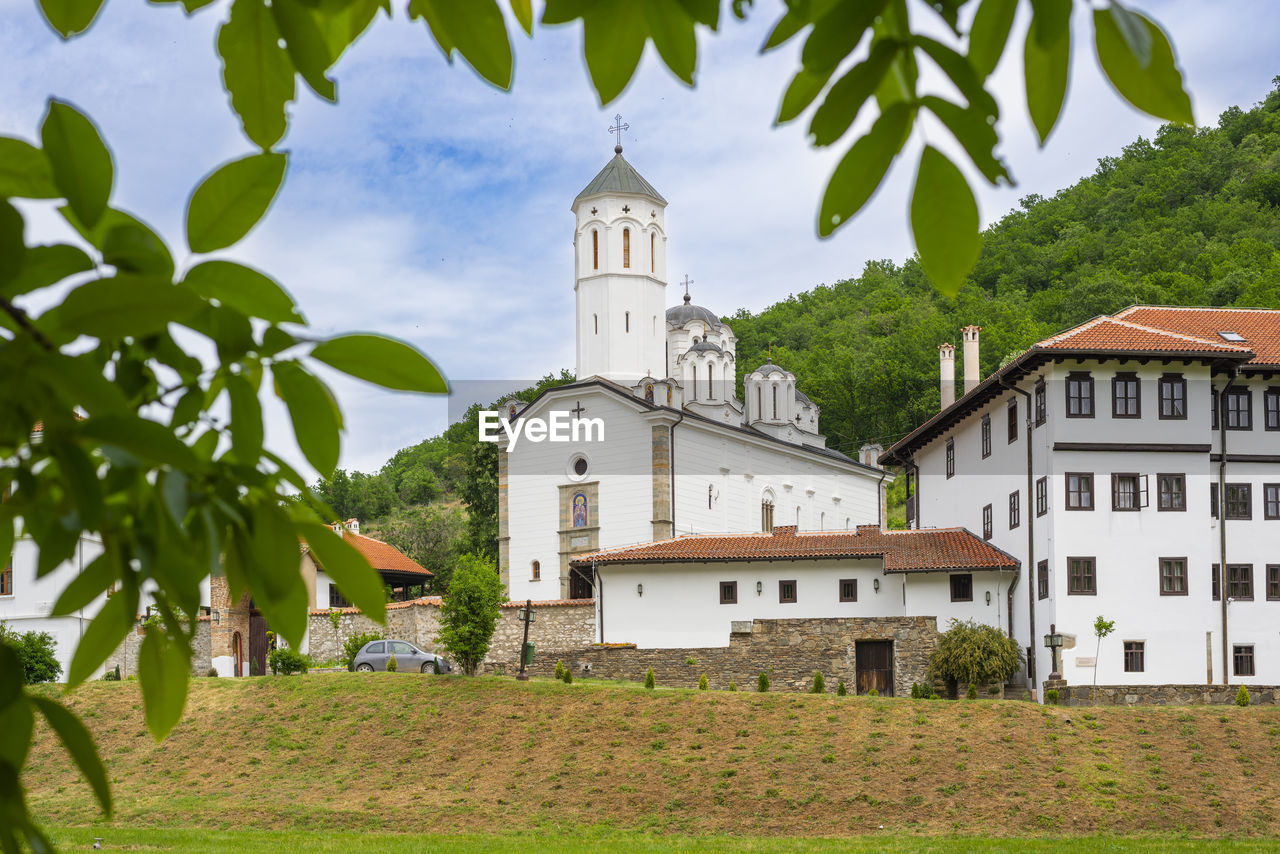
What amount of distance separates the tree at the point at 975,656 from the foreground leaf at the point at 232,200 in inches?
1117

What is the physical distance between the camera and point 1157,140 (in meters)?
76.8

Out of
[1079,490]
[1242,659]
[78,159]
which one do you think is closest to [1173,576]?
[1242,659]

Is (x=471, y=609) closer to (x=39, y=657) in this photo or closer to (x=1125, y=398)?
(x=39, y=657)

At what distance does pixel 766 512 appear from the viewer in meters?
50.8

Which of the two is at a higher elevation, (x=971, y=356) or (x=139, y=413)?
(x=971, y=356)

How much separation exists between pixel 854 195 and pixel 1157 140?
83.1 meters

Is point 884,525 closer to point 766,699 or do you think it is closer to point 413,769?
point 766,699

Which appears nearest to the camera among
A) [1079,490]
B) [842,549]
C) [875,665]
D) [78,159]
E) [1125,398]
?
[78,159]

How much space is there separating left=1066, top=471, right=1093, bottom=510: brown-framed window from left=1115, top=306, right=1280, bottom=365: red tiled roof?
5178 mm

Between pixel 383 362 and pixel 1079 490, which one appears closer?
pixel 383 362

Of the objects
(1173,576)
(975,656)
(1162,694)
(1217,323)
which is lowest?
(1162,694)

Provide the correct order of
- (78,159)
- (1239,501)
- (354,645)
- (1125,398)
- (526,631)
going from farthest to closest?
(526,631) → (354,645) → (1239,501) → (1125,398) → (78,159)

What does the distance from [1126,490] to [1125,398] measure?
6.91 ft

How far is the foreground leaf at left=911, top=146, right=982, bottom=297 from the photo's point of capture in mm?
1266
